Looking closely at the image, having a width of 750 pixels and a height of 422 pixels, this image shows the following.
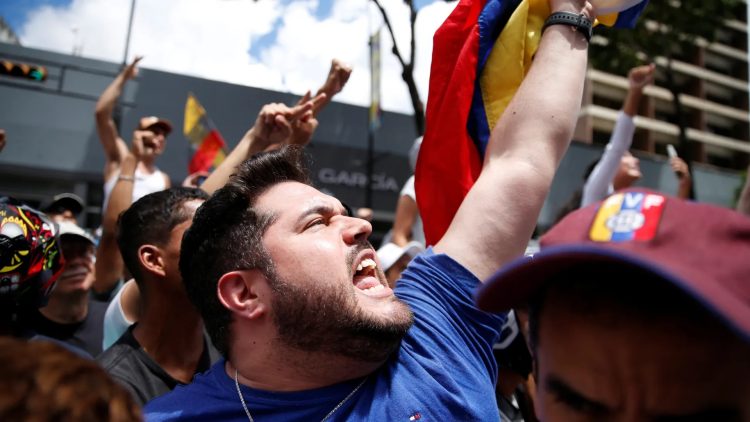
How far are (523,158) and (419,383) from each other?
25.9 inches

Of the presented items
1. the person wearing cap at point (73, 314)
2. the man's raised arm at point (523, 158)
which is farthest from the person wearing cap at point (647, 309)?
the person wearing cap at point (73, 314)

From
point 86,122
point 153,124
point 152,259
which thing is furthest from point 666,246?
point 86,122

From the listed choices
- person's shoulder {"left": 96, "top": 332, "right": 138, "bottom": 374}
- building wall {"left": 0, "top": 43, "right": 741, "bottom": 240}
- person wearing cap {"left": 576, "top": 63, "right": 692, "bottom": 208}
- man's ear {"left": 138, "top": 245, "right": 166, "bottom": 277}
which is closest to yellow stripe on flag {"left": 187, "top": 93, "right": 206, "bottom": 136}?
building wall {"left": 0, "top": 43, "right": 741, "bottom": 240}

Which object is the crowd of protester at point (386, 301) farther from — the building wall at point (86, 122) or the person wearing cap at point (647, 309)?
the building wall at point (86, 122)

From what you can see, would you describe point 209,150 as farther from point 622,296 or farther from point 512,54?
point 622,296

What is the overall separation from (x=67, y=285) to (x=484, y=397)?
7.68ft

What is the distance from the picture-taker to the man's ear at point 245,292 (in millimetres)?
1696

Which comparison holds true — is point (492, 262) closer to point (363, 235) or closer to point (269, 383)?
point (363, 235)

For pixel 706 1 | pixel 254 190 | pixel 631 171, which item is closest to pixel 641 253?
pixel 254 190

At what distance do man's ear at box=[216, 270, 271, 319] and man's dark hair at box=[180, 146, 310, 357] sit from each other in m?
0.02

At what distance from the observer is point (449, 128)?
6.37ft

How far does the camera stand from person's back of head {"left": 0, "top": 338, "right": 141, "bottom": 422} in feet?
2.37

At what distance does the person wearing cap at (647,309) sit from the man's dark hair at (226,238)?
96 centimetres

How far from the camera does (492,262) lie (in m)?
1.67
